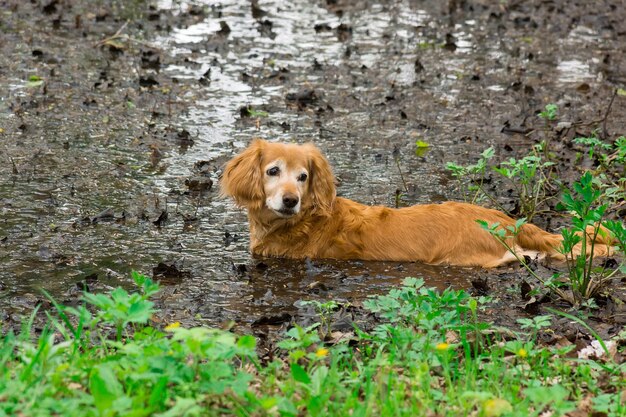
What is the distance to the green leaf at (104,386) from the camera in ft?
11.6

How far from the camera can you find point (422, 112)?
1064 centimetres

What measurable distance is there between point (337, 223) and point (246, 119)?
318cm

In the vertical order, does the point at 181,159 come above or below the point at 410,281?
below

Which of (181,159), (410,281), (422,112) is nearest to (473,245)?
(410,281)

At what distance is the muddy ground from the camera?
6.59m

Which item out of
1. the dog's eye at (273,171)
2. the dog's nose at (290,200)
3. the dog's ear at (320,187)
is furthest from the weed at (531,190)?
the dog's eye at (273,171)

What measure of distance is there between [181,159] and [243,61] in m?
3.55

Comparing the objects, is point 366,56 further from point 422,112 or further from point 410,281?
point 410,281

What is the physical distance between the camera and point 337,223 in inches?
284

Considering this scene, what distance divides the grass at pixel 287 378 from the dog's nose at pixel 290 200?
2.10m

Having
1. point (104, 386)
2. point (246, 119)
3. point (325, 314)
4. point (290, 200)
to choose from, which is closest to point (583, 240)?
point (325, 314)

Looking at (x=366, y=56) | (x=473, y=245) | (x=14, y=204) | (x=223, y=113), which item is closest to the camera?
(x=473, y=245)

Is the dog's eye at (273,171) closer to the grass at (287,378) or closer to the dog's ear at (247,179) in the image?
the dog's ear at (247,179)

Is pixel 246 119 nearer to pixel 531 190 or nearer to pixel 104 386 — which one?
pixel 531 190
